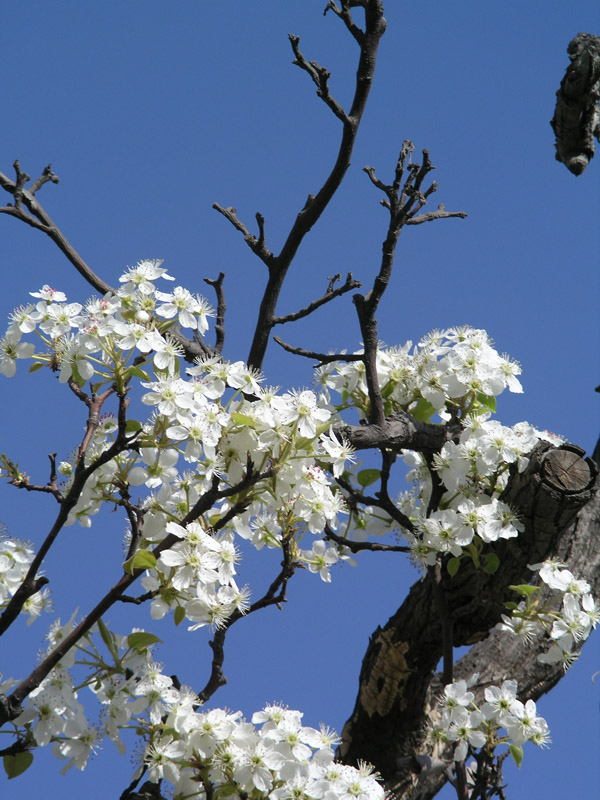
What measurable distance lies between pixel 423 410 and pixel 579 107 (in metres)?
1.75

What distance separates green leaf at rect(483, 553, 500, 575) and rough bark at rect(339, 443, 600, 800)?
0.08m

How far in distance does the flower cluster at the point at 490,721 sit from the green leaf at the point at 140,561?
54.5 inches

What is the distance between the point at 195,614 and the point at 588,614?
4.62ft

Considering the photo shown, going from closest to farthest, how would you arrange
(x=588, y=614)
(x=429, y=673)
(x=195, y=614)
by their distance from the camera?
(x=195, y=614)
(x=588, y=614)
(x=429, y=673)

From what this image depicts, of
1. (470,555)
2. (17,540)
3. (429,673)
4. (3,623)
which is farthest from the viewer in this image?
(429,673)

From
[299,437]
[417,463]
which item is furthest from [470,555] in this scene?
[299,437]

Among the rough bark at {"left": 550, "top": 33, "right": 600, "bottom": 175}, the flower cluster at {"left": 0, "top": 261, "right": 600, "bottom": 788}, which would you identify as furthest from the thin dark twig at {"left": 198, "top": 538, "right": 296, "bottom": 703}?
the rough bark at {"left": 550, "top": 33, "right": 600, "bottom": 175}

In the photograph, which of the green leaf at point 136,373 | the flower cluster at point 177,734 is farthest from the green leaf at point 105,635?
the green leaf at point 136,373

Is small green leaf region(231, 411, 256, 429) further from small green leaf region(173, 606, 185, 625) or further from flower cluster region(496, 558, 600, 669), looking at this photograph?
flower cluster region(496, 558, 600, 669)

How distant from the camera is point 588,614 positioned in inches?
118

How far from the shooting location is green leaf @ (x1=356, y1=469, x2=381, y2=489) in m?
3.54

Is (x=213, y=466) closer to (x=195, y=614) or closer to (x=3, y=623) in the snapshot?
(x=195, y=614)

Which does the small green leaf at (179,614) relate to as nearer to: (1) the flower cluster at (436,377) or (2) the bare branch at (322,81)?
(1) the flower cluster at (436,377)

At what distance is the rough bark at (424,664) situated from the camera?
3441mm
